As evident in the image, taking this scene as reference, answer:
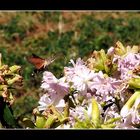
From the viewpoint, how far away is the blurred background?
4.80 m

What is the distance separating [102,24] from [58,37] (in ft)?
2.07

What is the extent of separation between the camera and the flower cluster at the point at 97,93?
0.79 meters

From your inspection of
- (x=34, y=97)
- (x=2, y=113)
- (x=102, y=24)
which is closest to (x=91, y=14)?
(x=102, y=24)

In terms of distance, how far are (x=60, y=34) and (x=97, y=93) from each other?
4.46m

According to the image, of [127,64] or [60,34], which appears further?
[60,34]

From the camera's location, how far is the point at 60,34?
17.3ft

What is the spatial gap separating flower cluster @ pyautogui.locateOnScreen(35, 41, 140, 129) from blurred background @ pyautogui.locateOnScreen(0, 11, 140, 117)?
11.0 ft

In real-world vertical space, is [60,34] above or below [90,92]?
above

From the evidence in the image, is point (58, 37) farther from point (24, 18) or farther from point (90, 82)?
point (90, 82)
